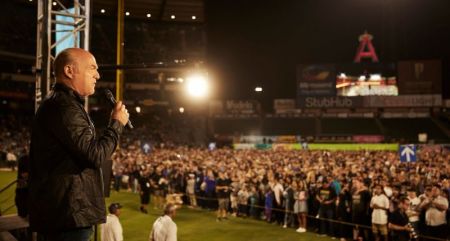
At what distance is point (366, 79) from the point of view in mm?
47031

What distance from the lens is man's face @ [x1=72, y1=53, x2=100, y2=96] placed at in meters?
2.30

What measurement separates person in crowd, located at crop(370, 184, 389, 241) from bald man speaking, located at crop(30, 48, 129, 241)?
10.6 meters

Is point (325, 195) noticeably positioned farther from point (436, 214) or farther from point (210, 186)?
point (210, 186)

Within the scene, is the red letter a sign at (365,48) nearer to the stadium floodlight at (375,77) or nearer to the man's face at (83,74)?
the stadium floodlight at (375,77)

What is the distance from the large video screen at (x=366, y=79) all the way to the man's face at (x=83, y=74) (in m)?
45.7

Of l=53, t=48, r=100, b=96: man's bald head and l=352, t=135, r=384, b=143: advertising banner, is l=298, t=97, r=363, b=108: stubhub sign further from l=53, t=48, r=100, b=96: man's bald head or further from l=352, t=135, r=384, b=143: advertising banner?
l=53, t=48, r=100, b=96: man's bald head

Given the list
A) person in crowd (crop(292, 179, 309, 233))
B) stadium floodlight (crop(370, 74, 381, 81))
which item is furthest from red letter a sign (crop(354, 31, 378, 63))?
person in crowd (crop(292, 179, 309, 233))

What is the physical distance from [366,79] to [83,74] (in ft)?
155

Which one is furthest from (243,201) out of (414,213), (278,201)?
(414,213)

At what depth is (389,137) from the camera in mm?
51031

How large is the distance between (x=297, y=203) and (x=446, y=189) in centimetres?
465

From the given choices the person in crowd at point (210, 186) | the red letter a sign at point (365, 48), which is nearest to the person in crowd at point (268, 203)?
the person in crowd at point (210, 186)

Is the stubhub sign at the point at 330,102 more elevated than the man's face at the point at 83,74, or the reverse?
the stubhub sign at the point at 330,102

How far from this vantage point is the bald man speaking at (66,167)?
2.12 meters
